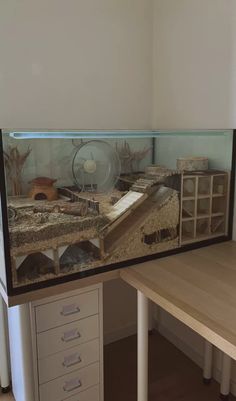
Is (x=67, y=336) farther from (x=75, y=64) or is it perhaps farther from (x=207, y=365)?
(x=75, y=64)

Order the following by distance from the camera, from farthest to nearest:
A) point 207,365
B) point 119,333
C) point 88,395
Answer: point 119,333
point 207,365
point 88,395

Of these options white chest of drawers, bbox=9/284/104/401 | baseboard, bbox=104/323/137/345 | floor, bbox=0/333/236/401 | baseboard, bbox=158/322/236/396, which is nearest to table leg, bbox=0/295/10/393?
floor, bbox=0/333/236/401

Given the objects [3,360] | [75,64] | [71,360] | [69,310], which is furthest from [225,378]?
[75,64]

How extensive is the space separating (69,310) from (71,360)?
0.75 feet

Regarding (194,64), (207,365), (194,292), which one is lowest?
(207,365)

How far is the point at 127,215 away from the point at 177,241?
302 mm

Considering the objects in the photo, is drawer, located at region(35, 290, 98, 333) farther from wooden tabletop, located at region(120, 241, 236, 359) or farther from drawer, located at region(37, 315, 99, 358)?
wooden tabletop, located at region(120, 241, 236, 359)

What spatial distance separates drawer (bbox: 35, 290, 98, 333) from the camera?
1283 mm

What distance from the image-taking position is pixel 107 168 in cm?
136

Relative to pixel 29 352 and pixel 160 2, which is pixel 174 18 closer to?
pixel 160 2

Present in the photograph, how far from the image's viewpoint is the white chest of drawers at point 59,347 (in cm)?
126

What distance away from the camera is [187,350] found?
6.53ft

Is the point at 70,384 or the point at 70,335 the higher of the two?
the point at 70,335

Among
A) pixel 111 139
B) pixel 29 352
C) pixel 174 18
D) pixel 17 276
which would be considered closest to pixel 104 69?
pixel 174 18
